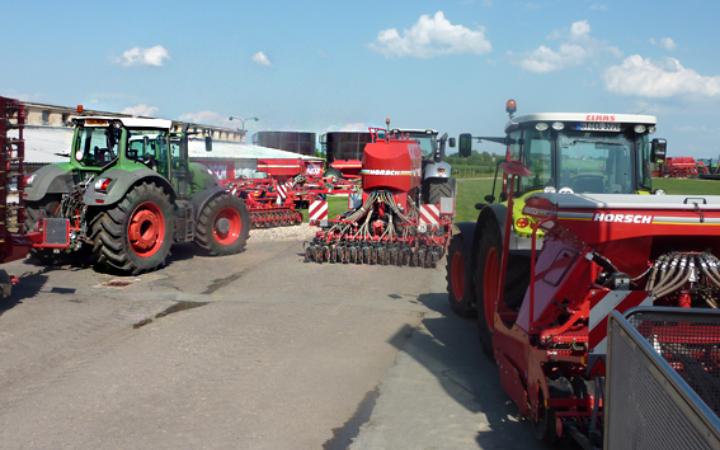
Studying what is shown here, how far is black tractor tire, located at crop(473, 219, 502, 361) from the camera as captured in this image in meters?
5.81

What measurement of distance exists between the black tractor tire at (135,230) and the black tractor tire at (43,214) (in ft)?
2.77

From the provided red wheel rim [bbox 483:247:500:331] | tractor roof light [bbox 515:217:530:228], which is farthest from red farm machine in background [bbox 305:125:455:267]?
tractor roof light [bbox 515:217:530:228]

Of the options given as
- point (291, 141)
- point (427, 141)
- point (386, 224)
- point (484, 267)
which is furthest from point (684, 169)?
point (484, 267)

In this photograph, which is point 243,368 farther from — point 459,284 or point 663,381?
point 663,381

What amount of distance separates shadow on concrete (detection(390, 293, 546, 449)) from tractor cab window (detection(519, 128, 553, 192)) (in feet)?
5.63

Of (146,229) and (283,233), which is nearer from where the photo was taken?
(146,229)

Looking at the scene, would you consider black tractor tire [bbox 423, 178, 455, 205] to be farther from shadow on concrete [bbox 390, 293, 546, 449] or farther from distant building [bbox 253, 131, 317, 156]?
distant building [bbox 253, 131, 317, 156]

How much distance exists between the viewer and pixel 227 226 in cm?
1227

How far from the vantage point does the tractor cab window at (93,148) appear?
10.8 metres

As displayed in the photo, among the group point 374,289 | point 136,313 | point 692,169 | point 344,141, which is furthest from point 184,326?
point 692,169

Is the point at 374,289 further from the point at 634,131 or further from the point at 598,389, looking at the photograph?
the point at 598,389

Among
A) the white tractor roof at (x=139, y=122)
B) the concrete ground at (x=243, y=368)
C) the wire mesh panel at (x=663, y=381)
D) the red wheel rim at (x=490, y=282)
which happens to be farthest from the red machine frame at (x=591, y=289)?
the white tractor roof at (x=139, y=122)

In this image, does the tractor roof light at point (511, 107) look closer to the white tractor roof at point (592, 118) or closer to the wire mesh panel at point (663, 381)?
the white tractor roof at point (592, 118)

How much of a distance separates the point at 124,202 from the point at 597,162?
260 inches
